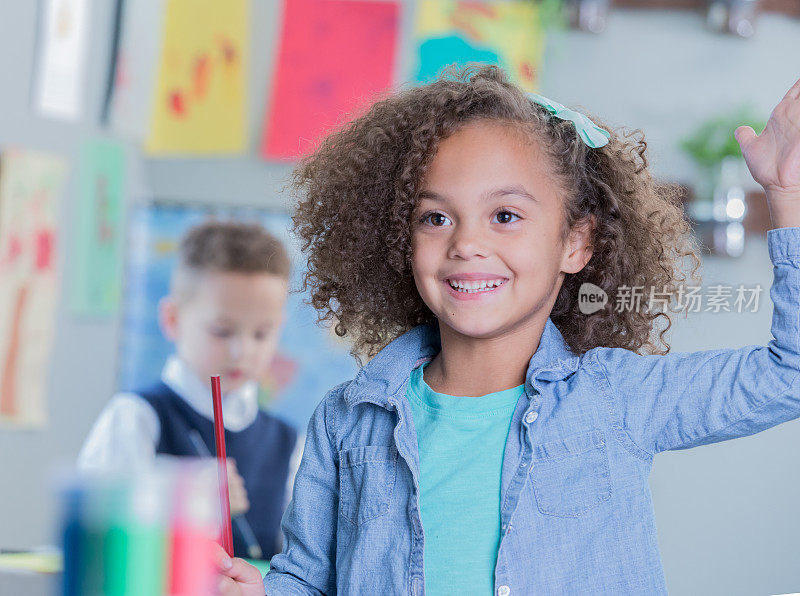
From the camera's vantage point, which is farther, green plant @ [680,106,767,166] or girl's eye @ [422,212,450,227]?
green plant @ [680,106,767,166]

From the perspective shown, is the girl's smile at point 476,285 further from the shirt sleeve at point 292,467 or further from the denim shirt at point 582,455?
the shirt sleeve at point 292,467

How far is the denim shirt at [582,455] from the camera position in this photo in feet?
2.44

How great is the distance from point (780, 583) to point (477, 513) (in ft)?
4.66

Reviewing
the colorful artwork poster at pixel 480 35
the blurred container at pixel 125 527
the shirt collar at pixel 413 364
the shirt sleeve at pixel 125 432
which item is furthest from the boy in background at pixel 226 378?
the blurred container at pixel 125 527

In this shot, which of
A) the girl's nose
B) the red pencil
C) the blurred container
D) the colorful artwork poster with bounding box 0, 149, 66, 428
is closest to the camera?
the blurred container

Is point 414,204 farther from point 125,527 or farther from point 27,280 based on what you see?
point 27,280

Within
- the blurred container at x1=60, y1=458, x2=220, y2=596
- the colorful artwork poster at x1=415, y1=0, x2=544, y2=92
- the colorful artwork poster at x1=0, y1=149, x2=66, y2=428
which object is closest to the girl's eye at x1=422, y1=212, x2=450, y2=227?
the blurred container at x1=60, y1=458, x2=220, y2=596

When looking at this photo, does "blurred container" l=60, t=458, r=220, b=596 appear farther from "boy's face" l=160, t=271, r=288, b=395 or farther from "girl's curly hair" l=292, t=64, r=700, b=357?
"boy's face" l=160, t=271, r=288, b=395

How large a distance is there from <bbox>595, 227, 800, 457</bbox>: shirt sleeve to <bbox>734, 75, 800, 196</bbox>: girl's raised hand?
0.04 meters

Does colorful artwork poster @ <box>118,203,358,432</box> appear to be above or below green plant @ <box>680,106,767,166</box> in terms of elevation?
below

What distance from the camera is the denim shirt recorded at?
29.3 inches

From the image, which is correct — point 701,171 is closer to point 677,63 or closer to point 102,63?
point 677,63

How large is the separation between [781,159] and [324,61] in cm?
145

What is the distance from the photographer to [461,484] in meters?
0.83
